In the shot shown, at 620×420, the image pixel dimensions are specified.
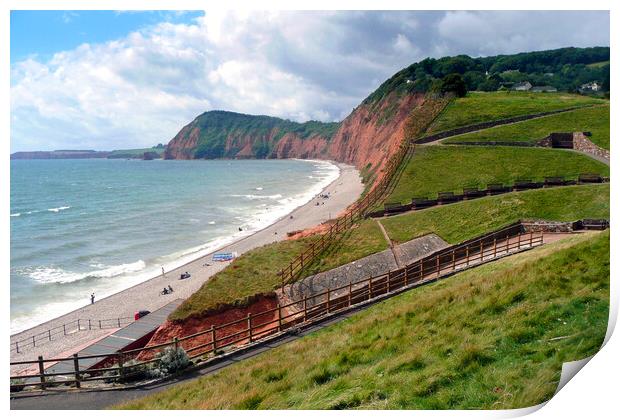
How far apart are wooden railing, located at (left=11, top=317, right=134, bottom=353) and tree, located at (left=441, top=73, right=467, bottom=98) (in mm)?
52327

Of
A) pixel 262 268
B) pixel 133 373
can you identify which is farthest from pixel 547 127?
pixel 133 373

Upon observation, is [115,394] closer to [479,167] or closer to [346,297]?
[346,297]

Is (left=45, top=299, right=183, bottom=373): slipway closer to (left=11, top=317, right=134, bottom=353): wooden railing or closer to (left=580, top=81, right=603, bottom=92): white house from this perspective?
(left=11, top=317, right=134, bottom=353): wooden railing

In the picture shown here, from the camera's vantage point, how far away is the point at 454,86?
6412 cm

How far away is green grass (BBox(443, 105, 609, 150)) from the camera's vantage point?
40.7 meters

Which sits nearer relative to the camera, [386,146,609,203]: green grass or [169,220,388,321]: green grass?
[169,220,388,321]: green grass

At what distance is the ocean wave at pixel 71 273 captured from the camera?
4053 cm

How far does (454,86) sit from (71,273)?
53171 mm

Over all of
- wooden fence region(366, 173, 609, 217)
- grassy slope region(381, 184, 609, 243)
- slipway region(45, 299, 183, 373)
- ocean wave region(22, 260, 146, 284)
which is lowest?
slipway region(45, 299, 183, 373)

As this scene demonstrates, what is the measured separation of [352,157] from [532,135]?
11553 cm

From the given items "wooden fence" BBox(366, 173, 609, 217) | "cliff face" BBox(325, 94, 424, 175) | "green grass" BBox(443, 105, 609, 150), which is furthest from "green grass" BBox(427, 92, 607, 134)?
"wooden fence" BBox(366, 173, 609, 217)

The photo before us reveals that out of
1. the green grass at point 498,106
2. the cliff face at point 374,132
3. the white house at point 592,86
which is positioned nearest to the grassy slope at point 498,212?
the white house at point 592,86

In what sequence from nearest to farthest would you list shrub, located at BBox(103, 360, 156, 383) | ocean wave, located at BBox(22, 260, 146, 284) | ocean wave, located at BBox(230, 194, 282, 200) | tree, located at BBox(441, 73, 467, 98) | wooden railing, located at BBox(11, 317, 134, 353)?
shrub, located at BBox(103, 360, 156, 383) < wooden railing, located at BBox(11, 317, 134, 353) < ocean wave, located at BBox(22, 260, 146, 284) < tree, located at BBox(441, 73, 467, 98) < ocean wave, located at BBox(230, 194, 282, 200)

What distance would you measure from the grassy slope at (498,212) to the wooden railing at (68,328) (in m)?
19.0
